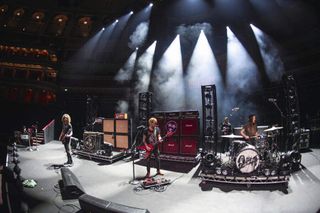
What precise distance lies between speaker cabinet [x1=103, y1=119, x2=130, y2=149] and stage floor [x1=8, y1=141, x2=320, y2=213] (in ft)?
9.61

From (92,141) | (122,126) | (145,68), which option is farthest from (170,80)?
(92,141)

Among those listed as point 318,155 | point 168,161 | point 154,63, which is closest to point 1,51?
point 154,63

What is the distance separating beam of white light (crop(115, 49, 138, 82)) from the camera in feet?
64.3

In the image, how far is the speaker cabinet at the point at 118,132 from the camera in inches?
434

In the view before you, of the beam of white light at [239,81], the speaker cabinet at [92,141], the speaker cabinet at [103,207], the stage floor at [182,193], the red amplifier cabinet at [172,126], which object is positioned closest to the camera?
the speaker cabinet at [103,207]

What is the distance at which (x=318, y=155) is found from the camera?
9031 mm

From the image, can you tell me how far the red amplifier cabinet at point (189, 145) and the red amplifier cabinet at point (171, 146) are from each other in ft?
0.73

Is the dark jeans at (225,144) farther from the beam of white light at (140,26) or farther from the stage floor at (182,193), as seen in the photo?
the beam of white light at (140,26)

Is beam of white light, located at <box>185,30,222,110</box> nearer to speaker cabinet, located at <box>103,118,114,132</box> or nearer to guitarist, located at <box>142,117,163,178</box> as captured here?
speaker cabinet, located at <box>103,118,114,132</box>

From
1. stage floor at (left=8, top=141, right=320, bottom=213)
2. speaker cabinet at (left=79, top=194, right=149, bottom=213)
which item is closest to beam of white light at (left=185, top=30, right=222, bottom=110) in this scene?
stage floor at (left=8, top=141, right=320, bottom=213)

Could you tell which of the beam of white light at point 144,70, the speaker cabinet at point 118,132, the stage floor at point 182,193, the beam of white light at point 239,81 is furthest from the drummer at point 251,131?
the beam of white light at point 144,70

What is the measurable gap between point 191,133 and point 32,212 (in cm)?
594

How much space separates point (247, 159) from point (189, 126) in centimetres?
323

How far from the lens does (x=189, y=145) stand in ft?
29.7
